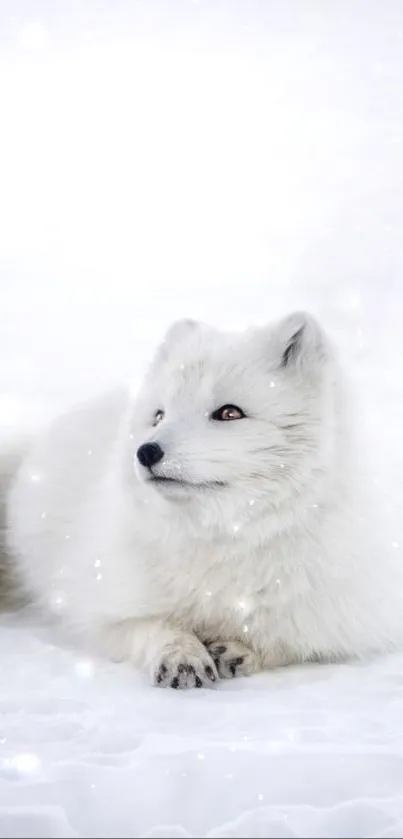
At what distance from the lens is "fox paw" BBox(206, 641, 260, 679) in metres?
2.66

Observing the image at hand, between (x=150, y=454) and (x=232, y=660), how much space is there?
2.33 ft

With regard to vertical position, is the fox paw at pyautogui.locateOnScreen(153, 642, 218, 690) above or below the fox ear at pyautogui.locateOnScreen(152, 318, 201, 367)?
below

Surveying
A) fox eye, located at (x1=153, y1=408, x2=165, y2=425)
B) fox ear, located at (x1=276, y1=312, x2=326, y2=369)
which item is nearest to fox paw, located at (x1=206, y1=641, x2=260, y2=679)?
fox eye, located at (x1=153, y1=408, x2=165, y2=425)

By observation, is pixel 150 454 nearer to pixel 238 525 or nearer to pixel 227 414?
pixel 227 414

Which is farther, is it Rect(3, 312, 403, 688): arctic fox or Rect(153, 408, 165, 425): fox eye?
Rect(153, 408, 165, 425): fox eye

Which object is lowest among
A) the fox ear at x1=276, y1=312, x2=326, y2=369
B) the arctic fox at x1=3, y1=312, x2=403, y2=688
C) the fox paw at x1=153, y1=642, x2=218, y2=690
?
the fox paw at x1=153, y1=642, x2=218, y2=690

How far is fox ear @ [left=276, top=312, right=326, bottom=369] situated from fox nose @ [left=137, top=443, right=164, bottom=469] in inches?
23.4

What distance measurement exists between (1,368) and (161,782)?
5.48 metres

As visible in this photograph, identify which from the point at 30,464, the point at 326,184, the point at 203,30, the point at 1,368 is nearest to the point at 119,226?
the point at 326,184

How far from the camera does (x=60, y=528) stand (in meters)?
3.63

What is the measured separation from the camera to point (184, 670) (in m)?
2.54

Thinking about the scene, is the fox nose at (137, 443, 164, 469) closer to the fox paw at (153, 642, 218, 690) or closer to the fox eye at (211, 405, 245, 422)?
the fox eye at (211, 405, 245, 422)

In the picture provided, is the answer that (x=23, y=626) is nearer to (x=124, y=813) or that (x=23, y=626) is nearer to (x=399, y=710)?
(x=399, y=710)

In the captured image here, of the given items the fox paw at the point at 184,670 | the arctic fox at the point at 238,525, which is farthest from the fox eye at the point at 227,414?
the fox paw at the point at 184,670
